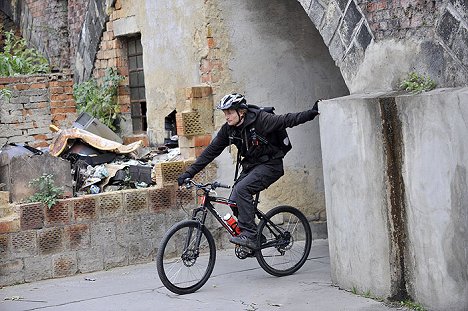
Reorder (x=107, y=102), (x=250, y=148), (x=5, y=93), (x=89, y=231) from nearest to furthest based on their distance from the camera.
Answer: (x=250, y=148), (x=89, y=231), (x=5, y=93), (x=107, y=102)

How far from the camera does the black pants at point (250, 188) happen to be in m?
8.39

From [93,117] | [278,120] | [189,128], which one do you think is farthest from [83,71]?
[278,120]

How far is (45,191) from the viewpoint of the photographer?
9281mm

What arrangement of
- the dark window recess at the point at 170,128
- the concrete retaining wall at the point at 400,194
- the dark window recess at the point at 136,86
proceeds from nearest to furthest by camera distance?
the concrete retaining wall at the point at 400,194
the dark window recess at the point at 170,128
the dark window recess at the point at 136,86

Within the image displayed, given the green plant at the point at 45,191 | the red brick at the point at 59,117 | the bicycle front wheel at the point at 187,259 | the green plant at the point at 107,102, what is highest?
the green plant at the point at 107,102

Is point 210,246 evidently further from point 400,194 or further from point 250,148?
point 400,194

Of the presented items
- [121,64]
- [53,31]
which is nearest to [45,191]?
[121,64]

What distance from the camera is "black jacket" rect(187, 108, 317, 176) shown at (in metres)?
8.37

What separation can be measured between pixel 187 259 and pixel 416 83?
2646mm

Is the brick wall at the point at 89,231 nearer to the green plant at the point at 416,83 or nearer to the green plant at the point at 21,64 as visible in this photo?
the green plant at the point at 416,83

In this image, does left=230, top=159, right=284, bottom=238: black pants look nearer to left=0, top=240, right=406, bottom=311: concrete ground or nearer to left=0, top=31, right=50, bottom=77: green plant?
left=0, top=240, right=406, bottom=311: concrete ground

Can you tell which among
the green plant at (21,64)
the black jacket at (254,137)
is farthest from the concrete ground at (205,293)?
the green plant at (21,64)

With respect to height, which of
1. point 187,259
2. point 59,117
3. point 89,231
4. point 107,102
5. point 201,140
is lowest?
point 187,259

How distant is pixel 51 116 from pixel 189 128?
2.33m
